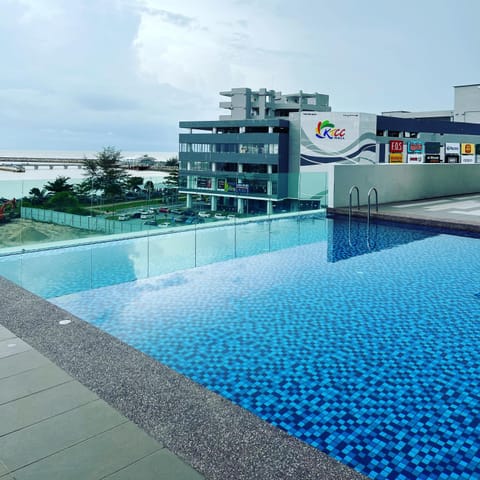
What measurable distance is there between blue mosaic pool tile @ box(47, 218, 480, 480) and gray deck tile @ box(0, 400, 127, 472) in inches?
39.0

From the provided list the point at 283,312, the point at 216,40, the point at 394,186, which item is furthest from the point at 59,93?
the point at 283,312

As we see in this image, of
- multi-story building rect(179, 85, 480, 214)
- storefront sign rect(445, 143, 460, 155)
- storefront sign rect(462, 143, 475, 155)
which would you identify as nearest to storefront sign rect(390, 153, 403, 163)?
storefront sign rect(462, 143, 475, 155)

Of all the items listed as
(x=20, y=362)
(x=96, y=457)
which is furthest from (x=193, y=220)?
(x=96, y=457)

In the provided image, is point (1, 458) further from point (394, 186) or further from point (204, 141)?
point (204, 141)

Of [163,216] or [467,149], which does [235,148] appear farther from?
[163,216]

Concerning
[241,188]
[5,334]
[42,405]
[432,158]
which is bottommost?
[42,405]

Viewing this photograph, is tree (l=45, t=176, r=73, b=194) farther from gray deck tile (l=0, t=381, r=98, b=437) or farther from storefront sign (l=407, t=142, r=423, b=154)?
storefront sign (l=407, t=142, r=423, b=154)

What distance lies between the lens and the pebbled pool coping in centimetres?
223

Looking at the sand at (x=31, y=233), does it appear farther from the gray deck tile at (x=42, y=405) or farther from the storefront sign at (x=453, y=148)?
the storefront sign at (x=453, y=148)

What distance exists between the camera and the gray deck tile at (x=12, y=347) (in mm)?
3415

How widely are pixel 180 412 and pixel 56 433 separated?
0.63 m

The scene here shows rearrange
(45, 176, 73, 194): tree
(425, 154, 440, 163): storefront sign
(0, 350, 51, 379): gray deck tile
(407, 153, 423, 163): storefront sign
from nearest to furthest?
(0, 350, 51, 379): gray deck tile < (45, 176, 73, 194): tree < (425, 154, 440, 163): storefront sign < (407, 153, 423, 163): storefront sign

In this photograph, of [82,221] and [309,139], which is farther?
[309,139]

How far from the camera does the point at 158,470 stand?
2.19 m
